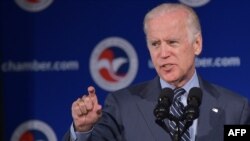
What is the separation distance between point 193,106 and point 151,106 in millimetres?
391

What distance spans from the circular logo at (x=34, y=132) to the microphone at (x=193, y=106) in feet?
4.84

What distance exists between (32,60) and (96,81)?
1.07ft

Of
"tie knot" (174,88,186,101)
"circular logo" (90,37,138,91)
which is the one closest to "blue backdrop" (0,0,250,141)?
"circular logo" (90,37,138,91)

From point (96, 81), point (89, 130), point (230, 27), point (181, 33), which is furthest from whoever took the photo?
point (96, 81)

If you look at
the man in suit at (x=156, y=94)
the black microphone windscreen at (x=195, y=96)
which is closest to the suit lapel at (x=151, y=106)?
the man in suit at (x=156, y=94)

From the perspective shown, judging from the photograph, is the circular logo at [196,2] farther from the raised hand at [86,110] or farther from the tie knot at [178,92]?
the raised hand at [86,110]

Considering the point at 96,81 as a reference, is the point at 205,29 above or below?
above

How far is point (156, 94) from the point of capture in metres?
1.77

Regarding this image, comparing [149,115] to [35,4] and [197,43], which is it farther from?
[35,4]

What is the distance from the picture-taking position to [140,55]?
2609 millimetres

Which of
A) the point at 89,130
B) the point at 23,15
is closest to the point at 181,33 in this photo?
the point at 89,130

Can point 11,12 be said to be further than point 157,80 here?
Yes

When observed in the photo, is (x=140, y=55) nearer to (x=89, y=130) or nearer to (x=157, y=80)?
(x=157, y=80)

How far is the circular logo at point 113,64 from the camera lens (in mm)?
2633
